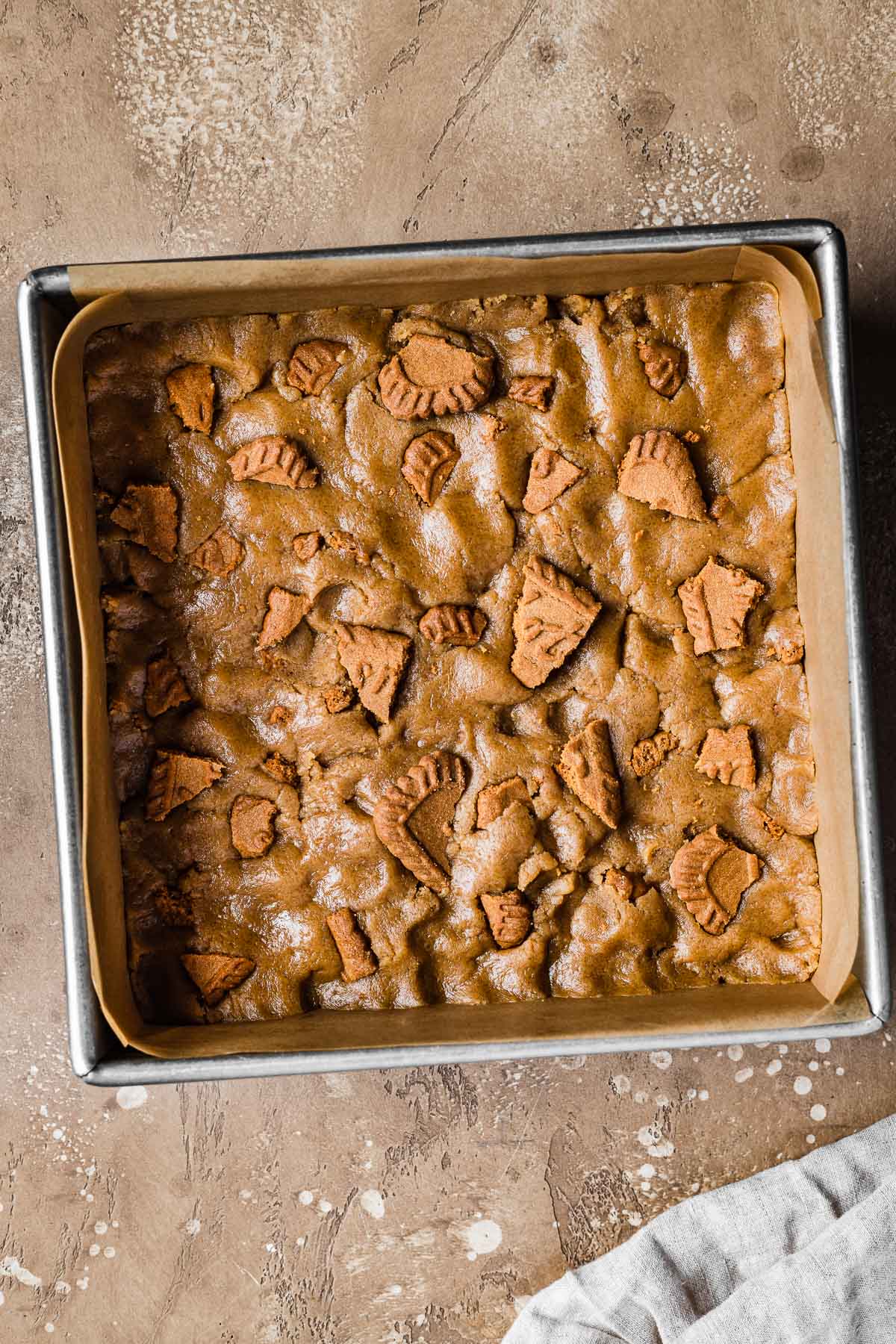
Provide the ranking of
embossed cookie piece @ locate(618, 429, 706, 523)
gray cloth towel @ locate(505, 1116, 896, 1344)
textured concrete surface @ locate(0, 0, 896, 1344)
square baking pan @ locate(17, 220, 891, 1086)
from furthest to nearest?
textured concrete surface @ locate(0, 0, 896, 1344) → gray cloth towel @ locate(505, 1116, 896, 1344) → embossed cookie piece @ locate(618, 429, 706, 523) → square baking pan @ locate(17, 220, 891, 1086)

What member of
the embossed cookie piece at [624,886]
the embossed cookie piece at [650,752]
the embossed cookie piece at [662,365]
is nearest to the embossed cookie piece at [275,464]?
the embossed cookie piece at [662,365]

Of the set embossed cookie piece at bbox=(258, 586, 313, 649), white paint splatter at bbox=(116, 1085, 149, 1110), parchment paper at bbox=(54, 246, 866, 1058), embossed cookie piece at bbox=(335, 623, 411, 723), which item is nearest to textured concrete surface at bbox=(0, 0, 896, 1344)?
white paint splatter at bbox=(116, 1085, 149, 1110)

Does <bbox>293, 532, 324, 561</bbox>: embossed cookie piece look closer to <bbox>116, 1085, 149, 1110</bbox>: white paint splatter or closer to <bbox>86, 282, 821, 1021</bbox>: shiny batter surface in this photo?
<bbox>86, 282, 821, 1021</bbox>: shiny batter surface

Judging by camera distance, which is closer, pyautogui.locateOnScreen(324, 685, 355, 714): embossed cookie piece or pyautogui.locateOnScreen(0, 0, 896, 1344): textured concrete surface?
pyautogui.locateOnScreen(324, 685, 355, 714): embossed cookie piece

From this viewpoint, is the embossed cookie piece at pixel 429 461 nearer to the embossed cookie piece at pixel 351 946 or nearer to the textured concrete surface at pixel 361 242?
the textured concrete surface at pixel 361 242

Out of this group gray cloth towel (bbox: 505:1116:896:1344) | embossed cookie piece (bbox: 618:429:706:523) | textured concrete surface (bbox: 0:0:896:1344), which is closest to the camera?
embossed cookie piece (bbox: 618:429:706:523)

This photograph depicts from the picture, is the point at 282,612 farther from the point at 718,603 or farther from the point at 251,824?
the point at 718,603
